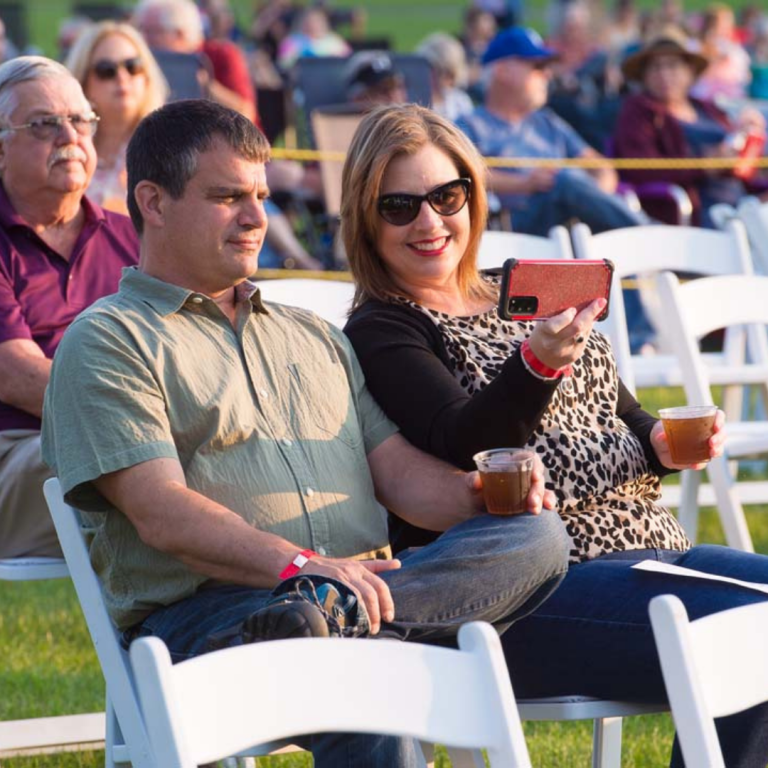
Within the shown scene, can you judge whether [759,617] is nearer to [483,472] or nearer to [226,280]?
[483,472]

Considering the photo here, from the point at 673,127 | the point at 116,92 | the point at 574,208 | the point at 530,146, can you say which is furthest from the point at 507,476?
the point at 673,127

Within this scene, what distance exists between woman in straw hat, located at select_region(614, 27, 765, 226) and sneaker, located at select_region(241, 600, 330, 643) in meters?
7.45

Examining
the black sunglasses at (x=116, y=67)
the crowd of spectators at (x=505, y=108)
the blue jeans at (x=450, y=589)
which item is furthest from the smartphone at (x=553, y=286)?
the black sunglasses at (x=116, y=67)

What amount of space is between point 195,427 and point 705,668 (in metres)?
1.12

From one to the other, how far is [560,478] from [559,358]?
13.9 inches

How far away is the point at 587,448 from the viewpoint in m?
3.31

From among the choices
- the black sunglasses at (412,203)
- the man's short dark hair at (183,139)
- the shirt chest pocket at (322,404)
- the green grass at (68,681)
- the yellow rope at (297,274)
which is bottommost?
the green grass at (68,681)

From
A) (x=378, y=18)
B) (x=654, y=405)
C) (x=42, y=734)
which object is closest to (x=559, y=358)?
(x=42, y=734)

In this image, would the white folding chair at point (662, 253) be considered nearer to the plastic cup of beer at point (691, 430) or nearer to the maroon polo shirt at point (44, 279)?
the maroon polo shirt at point (44, 279)

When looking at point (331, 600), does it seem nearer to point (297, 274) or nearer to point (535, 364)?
point (535, 364)

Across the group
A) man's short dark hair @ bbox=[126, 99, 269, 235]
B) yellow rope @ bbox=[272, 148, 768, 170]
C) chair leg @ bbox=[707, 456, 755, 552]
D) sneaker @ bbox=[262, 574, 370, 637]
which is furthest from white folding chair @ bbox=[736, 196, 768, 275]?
sneaker @ bbox=[262, 574, 370, 637]

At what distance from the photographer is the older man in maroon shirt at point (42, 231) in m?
3.76

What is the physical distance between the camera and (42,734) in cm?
383

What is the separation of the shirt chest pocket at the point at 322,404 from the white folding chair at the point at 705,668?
1.05m
